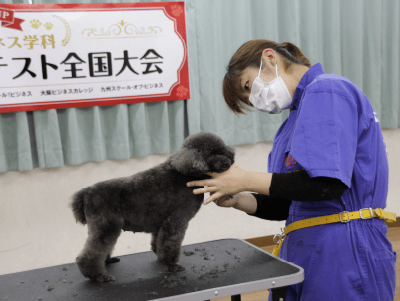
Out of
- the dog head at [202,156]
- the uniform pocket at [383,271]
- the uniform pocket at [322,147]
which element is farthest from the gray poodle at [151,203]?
the uniform pocket at [383,271]

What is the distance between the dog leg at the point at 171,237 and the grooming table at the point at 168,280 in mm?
69

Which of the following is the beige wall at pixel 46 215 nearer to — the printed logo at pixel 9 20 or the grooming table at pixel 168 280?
the printed logo at pixel 9 20

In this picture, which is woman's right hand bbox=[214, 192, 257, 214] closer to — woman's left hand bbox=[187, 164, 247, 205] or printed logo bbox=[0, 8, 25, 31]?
woman's left hand bbox=[187, 164, 247, 205]

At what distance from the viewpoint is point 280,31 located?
2.68 metres

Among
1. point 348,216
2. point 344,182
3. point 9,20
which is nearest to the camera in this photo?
point 344,182

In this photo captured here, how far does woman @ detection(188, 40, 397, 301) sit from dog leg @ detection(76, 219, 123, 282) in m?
0.27

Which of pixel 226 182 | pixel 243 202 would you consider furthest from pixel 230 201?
pixel 226 182

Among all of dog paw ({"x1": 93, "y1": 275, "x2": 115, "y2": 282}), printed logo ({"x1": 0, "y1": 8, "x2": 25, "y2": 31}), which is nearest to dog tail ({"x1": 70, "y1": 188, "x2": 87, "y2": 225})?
dog paw ({"x1": 93, "y1": 275, "x2": 115, "y2": 282})

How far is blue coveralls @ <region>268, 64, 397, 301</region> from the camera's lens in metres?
0.89

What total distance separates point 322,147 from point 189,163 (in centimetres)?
38

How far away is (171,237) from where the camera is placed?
3.60 feet

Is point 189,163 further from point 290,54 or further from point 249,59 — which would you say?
point 290,54

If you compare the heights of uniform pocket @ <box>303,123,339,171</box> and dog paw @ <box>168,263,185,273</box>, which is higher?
uniform pocket @ <box>303,123,339,171</box>

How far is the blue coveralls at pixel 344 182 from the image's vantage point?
892 millimetres
